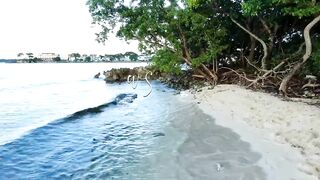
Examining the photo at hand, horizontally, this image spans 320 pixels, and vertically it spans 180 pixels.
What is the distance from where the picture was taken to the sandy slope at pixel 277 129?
6.04 meters

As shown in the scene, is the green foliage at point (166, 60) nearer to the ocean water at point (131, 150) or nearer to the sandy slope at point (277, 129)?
the ocean water at point (131, 150)

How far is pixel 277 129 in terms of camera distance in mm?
8695

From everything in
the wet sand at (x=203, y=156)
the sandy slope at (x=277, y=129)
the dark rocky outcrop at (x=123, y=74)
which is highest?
the sandy slope at (x=277, y=129)

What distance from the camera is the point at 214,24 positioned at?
2144 centimetres

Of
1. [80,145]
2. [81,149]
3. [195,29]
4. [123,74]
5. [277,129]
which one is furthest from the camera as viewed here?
[123,74]

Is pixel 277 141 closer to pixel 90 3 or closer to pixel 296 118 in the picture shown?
pixel 296 118

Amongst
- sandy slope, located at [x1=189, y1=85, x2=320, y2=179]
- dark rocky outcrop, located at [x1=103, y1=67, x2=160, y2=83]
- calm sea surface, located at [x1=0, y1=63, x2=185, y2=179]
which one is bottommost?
dark rocky outcrop, located at [x1=103, y1=67, x2=160, y2=83]

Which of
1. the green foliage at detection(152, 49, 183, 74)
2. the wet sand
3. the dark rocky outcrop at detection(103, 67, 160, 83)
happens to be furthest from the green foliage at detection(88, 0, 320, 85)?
the dark rocky outcrop at detection(103, 67, 160, 83)

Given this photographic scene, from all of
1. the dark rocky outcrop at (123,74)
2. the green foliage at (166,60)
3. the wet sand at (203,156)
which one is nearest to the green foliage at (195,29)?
the green foliage at (166,60)

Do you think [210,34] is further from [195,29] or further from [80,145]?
[80,145]

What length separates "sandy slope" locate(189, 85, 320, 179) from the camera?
6043 mm

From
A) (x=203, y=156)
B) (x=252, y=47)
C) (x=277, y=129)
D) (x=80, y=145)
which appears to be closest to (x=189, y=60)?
(x=252, y=47)

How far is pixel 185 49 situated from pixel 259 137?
Answer: 49.5 ft

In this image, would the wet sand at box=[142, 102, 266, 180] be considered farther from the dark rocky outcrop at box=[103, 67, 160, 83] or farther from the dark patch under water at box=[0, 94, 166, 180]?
the dark rocky outcrop at box=[103, 67, 160, 83]
